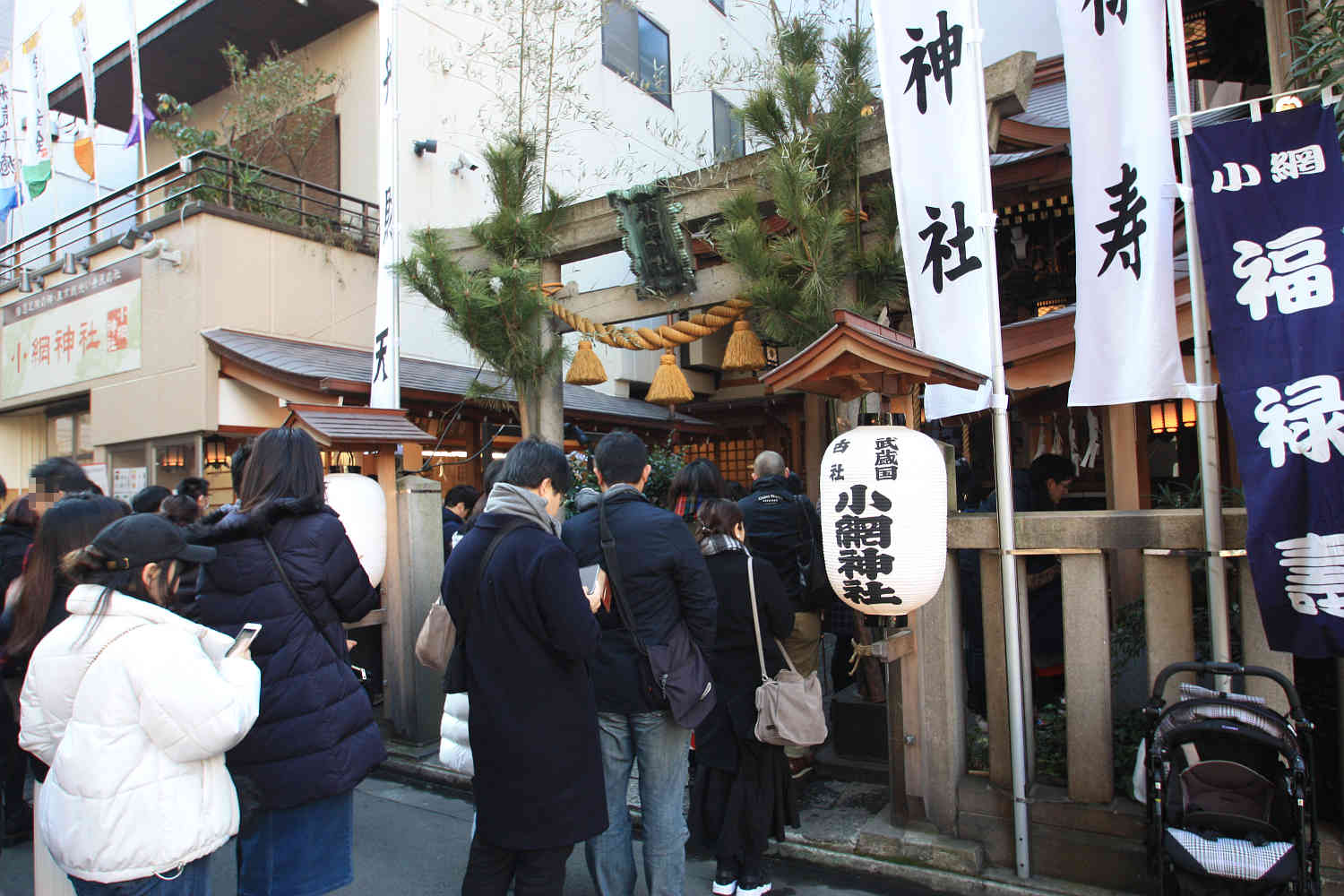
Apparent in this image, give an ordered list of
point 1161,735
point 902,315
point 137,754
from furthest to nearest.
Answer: point 902,315 < point 1161,735 < point 137,754

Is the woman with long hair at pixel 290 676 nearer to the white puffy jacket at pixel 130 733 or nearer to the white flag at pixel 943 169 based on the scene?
the white puffy jacket at pixel 130 733

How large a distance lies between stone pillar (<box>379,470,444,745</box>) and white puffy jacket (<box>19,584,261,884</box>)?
4330 millimetres

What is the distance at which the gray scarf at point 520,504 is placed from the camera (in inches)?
139

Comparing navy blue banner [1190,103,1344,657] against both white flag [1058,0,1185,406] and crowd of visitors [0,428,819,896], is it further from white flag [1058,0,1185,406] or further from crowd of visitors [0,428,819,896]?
crowd of visitors [0,428,819,896]

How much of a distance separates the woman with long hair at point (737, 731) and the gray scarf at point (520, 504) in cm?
124

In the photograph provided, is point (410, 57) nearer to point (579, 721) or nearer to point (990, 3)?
point (990, 3)

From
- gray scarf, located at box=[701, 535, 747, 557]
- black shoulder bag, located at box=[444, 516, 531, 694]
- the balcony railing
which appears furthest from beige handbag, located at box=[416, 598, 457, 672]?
the balcony railing

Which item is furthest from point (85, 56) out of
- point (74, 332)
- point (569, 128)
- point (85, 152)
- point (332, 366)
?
point (332, 366)

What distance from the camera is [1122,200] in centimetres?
491

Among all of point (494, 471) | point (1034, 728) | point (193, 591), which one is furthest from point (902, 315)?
point (193, 591)

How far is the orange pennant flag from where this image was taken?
13539mm

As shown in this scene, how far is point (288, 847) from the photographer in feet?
11.1

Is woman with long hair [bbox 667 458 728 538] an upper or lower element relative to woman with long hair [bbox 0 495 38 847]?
upper

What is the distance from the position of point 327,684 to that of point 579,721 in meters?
1.06
